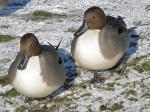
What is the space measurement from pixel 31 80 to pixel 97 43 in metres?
1.11

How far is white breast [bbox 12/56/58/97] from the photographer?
573 centimetres

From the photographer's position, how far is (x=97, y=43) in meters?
6.30

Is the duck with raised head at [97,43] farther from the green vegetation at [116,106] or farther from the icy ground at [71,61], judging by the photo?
the green vegetation at [116,106]

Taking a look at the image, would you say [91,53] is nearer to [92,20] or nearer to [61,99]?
[92,20]

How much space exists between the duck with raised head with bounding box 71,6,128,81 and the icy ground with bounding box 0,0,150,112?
0.32m

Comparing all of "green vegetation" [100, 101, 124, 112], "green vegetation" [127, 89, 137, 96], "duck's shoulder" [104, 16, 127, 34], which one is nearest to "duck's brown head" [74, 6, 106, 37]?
"duck's shoulder" [104, 16, 127, 34]

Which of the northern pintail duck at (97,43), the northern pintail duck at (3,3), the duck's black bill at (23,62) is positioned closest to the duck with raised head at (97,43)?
the northern pintail duck at (97,43)

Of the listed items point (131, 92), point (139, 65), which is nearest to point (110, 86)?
point (131, 92)

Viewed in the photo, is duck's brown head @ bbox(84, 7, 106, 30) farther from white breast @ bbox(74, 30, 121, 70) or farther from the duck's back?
the duck's back

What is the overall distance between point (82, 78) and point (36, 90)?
1.08 meters

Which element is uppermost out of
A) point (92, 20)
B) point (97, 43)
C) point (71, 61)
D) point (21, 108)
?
point (92, 20)

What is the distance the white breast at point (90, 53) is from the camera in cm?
628

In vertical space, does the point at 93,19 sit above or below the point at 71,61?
above

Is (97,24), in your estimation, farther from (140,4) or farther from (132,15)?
(140,4)
